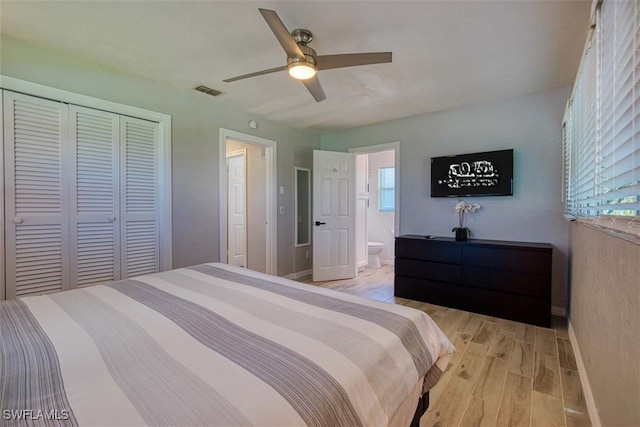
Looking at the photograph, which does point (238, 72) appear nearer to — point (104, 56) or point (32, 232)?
point (104, 56)

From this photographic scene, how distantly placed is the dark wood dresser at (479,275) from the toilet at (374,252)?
5.28 ft

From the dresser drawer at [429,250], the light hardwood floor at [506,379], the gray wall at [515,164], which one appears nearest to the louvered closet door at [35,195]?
the light hardwood floor at [506,379]

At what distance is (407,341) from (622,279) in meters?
0.86

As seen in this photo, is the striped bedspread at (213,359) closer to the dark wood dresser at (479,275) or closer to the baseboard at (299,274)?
the dark wood dresser at (479,275)

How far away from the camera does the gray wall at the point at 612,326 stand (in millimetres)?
911

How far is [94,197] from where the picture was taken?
2543 mm

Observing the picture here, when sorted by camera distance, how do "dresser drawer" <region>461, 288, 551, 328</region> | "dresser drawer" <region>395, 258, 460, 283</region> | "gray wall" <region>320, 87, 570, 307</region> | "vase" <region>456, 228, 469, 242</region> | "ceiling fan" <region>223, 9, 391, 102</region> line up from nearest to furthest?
1. "ceiling fan" <region>223, 9, 391, 102</region>
2. "dresser drawer" <region>461, 288, 551, 328</region>
3. "gray wall" <region>320, 87, 570, 307</region>
4. "dresser drawer" <region>395, 258, 460, 283</region>
5. "vase" <region>456, 228, 469, 242</region>

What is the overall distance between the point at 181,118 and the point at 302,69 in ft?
6.08

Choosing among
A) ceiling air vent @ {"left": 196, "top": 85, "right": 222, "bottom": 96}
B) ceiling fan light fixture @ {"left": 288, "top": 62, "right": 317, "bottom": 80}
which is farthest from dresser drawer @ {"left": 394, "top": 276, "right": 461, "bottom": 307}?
ceiling air vent @ {"left": 196, "top": 85, "right": 222, "bottom": 96}

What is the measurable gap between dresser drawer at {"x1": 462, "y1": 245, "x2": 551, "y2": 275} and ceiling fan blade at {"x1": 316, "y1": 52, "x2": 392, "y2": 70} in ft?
7.27

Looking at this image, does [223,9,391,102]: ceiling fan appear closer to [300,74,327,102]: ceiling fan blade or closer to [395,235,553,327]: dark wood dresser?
[300,74,327,102]: ceiling fan blade

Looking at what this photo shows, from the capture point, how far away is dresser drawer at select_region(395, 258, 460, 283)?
312 centimetres

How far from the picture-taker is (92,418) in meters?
0.61

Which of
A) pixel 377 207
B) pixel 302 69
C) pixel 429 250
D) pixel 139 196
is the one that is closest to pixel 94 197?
pixel 139 196
